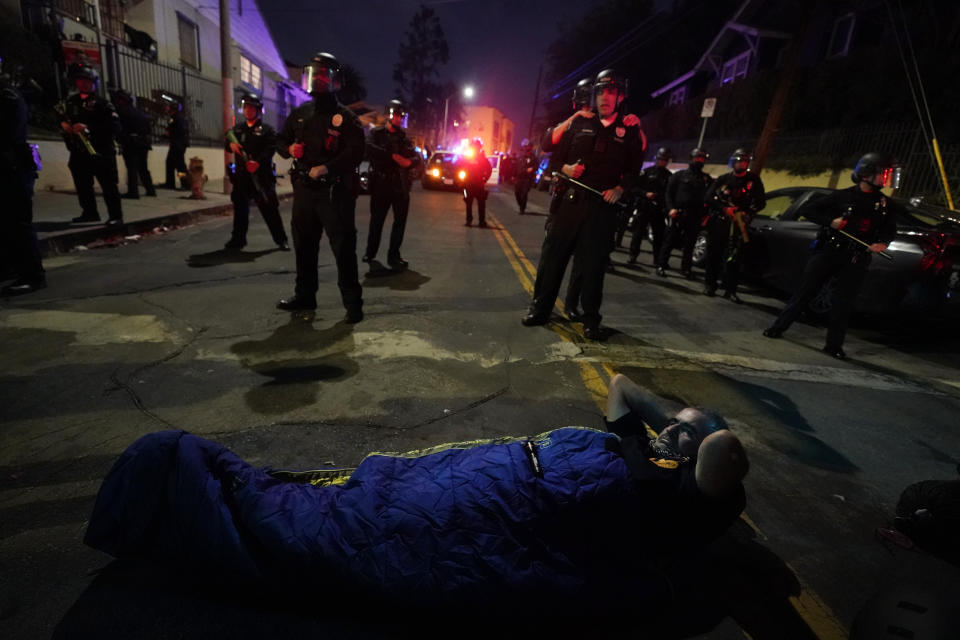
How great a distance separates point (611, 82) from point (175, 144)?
10.8 meters

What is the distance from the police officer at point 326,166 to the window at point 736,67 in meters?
26.8

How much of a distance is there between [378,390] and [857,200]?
182 inches

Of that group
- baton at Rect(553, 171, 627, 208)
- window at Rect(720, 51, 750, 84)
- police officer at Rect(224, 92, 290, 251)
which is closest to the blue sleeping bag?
baton at Rect(553, 171, 627, 208)

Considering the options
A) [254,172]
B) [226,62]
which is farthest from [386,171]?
[226,62]

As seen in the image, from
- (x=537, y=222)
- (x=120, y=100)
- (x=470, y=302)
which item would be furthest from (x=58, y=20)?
(x=470, y=302)

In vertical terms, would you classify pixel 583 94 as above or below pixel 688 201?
above

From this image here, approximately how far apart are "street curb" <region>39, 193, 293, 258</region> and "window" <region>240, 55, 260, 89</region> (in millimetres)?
17623

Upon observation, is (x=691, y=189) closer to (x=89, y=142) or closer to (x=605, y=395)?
(x=605, y=395)

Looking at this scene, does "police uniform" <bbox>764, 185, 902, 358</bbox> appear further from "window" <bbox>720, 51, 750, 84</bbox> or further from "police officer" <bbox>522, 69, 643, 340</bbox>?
"window" <bbox>720, 51, 750, 84</bbox>

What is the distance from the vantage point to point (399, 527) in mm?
1543

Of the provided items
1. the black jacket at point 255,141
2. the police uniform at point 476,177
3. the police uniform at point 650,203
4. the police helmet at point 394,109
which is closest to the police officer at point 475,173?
the police uniform at point 476,177

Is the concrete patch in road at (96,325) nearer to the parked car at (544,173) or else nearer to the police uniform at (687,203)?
the parked car at (544,173)

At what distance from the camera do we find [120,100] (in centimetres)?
924

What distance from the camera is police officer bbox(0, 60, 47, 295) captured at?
4.05 meters
